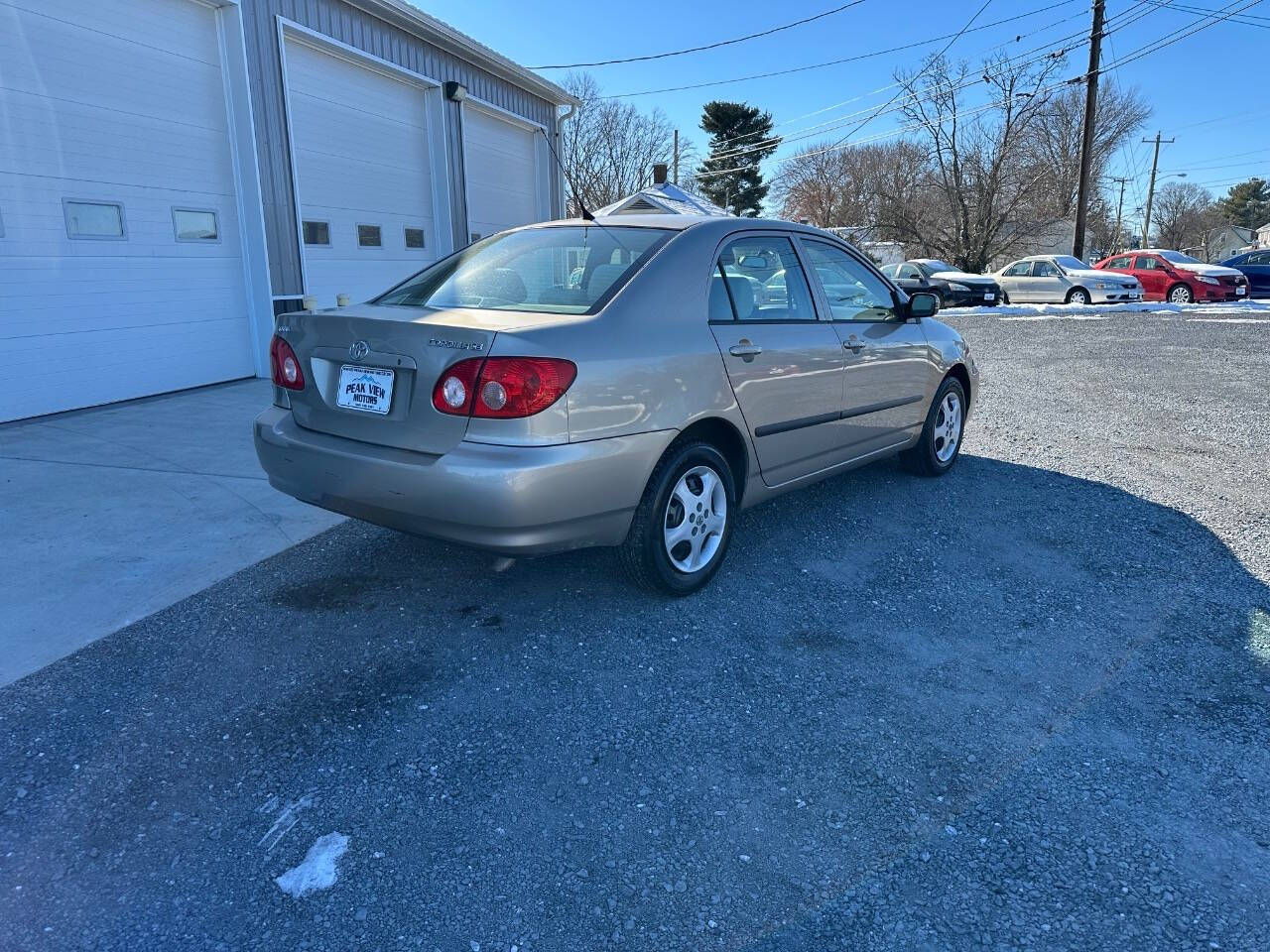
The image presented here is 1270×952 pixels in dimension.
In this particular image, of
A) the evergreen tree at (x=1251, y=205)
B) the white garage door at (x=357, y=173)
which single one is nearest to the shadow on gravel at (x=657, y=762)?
the white garage door at (x=357, y=173)

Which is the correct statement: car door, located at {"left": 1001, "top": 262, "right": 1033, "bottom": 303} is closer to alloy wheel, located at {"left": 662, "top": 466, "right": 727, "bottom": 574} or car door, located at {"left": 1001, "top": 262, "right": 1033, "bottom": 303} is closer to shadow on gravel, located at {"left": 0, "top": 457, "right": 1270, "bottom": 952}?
shadow on gravel, located at {"left": 0, "top": 457, "right": 1270, "bottom": 952}

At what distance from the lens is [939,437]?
18.1 feet

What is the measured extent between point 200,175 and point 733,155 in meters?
43.6

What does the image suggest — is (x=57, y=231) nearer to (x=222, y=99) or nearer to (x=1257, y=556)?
(x=222, y=99)

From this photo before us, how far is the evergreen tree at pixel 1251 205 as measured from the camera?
304ft

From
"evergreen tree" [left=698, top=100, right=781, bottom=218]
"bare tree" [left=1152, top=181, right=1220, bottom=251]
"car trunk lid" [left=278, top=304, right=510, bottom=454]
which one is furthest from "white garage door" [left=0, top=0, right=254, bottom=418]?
"bare tree" [left=1152, top=181, right=1220, bottom=251]

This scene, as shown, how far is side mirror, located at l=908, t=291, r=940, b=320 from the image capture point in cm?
491

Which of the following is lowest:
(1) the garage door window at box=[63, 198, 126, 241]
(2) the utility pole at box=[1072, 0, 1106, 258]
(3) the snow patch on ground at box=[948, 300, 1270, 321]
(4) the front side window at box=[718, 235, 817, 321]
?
(3) the snow patch on ground at box=[948, 300, 1270, 321]

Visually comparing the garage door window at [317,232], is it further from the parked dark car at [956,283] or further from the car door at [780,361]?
the parked dark car at [956,283]

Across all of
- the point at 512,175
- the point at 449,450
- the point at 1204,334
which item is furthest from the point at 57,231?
the point at 1204,334

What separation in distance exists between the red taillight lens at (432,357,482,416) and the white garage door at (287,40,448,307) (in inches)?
306

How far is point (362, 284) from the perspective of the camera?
11.1m

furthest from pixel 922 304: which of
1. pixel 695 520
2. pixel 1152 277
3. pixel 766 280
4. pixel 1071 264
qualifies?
pixel 1152 277

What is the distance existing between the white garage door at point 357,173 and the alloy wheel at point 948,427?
24.7 ft
